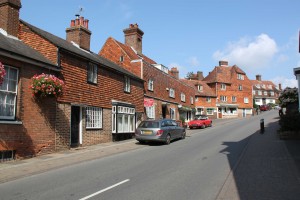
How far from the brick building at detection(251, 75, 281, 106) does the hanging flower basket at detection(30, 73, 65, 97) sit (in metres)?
99.6

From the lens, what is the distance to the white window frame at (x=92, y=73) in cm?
1831

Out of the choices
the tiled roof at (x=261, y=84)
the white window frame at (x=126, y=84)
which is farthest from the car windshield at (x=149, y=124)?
the tiled roof at (x=261, y=84)

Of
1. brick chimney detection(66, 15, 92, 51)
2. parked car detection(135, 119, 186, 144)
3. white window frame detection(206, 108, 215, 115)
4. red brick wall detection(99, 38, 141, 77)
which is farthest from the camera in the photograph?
white window frame detection(206, 108, 215, 115)

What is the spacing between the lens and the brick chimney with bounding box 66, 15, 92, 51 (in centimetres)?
2143

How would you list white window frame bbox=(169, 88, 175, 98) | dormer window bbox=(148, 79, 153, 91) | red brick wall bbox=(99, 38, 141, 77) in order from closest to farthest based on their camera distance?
red brick wall bbox=(99, 38, 141, 77), dormer window bbox=(148, 79, 153, 91), white window frame bbox=(169, 88, 175, 98)

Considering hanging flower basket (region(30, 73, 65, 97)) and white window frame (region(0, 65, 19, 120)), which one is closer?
white window frame (region(0, 65, 19, 120))

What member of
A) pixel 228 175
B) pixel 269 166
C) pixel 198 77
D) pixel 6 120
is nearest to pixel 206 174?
pixel 228 175

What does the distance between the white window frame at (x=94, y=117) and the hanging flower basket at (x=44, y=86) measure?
4.31 metres

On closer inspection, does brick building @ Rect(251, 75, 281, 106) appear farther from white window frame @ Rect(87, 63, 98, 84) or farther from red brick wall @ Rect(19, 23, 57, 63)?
red brick wall @ Rect(19, 23, 57, 63)

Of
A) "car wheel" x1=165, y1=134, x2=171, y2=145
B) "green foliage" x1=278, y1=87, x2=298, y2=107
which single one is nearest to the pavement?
"car wheel" x1=165, y1=134, x2=171, y2=145

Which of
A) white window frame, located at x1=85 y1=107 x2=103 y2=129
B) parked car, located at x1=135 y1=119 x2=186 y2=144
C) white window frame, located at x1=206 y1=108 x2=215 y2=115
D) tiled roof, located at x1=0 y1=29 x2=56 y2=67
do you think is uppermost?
tiled roof, located at x1=0 y1=29 x2=56 y2=67

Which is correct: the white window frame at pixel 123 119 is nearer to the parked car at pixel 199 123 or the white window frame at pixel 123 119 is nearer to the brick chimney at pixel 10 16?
the brick chimney at pixel 10 16

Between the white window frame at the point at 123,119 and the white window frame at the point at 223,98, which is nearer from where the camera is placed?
the white window frame at the point at 123,119

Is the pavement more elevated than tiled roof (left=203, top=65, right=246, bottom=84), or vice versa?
tiled roof (left=203, top=65, right=246, bottom=84)
